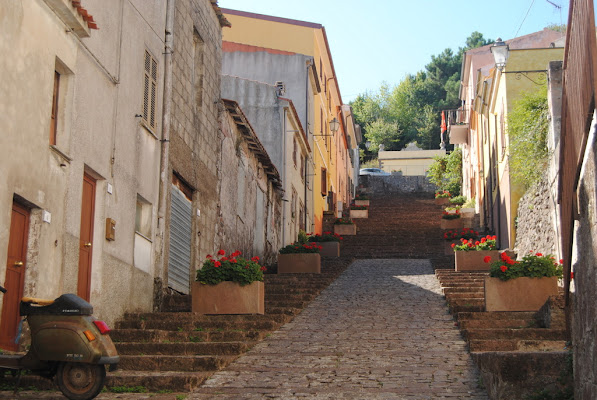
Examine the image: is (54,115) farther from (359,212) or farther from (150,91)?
(359,212)

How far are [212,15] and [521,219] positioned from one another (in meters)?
9.30

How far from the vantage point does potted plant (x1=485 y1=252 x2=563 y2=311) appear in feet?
41.2

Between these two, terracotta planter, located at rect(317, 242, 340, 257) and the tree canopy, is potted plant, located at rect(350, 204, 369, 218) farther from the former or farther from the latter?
the tree canopy

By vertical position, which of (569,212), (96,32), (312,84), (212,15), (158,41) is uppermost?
(312,84)

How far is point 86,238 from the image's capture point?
10672mm

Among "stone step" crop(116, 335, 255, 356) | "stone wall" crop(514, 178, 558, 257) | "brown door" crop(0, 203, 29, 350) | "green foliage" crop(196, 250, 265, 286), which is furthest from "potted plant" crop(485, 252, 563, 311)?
"brown door" crop(0, 203, 29, 350)

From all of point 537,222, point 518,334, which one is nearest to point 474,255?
point 537,222

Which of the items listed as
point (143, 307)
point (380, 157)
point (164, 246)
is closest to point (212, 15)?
point (164, 246)

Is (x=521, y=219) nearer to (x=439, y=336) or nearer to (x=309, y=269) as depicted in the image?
(x=309, y=269)

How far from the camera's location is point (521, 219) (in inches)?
805

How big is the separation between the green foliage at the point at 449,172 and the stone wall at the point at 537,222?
76.0 feet

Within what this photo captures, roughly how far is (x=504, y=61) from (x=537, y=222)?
3.93 metres

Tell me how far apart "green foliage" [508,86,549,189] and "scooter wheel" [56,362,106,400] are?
41.4 ft

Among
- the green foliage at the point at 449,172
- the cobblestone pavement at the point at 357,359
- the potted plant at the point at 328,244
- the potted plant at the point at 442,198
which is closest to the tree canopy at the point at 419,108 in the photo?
the green foliage at the point at 449,172
